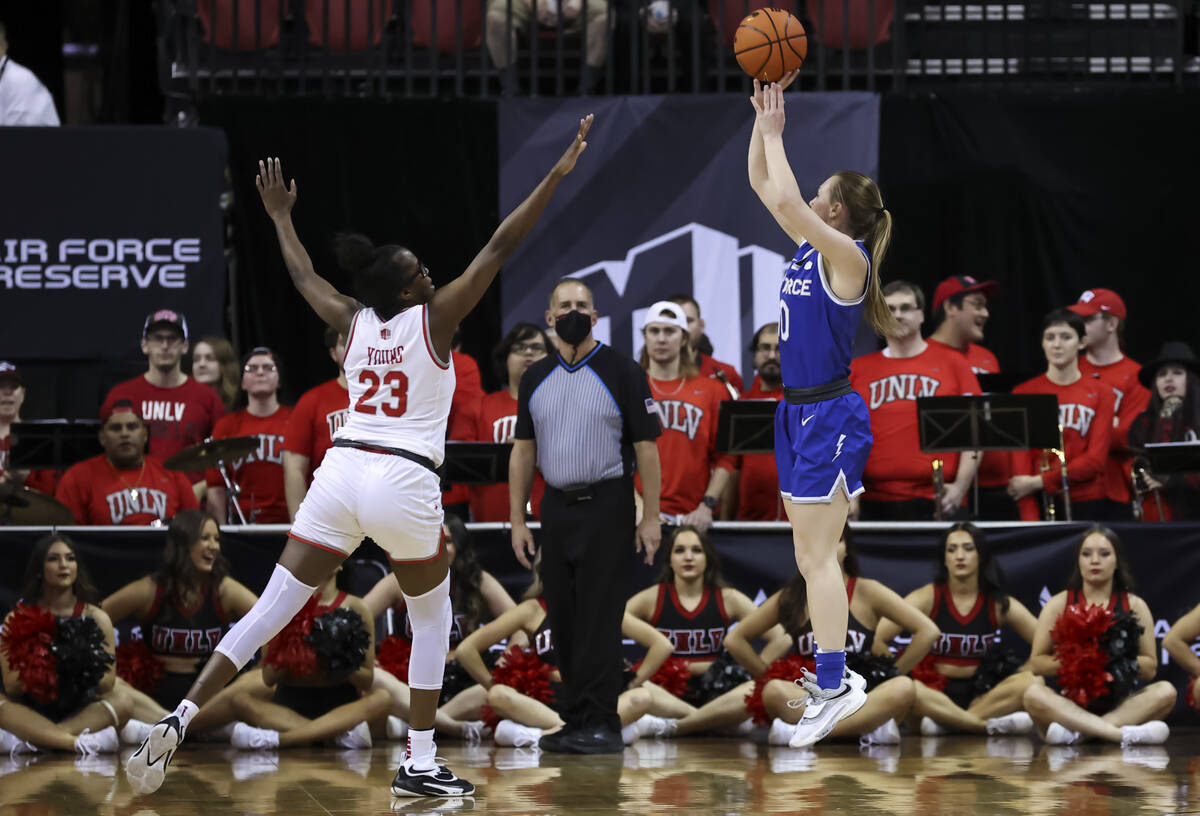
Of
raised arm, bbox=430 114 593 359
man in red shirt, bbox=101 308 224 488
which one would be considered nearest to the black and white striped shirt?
raised arm, bbox=430 114 593 359

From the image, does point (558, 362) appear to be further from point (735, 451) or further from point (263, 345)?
point (263, 345)

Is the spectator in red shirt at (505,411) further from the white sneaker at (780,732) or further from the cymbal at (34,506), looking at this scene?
the cymbal at (34,506)

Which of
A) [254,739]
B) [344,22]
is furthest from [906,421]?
[344,22]

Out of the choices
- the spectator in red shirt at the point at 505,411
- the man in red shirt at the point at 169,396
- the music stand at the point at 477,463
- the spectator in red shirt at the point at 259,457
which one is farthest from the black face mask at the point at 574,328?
the man in red shirt at the point at 169,396

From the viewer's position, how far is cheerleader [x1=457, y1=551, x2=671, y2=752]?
875cm

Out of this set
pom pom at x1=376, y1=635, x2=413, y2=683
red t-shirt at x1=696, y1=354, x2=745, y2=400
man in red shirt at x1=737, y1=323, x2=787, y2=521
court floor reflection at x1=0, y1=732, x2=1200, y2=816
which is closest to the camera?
court floor reflection at x1=0, y1=732, x2=1200, y2=816

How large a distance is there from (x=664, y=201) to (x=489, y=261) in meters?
5.72

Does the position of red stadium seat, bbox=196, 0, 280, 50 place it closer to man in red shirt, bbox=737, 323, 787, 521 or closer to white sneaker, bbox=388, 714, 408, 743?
man in red shirt, bbox=737, 323, 787, 521

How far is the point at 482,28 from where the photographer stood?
12141mm

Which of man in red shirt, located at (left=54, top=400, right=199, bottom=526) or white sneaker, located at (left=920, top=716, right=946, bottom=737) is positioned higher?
man in red shirt, located at (left=54, top=400, right=199, bottom=526)

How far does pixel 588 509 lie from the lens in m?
8.24

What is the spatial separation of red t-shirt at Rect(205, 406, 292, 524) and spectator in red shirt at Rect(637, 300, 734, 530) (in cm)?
228

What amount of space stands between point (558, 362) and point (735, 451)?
50.9 inches

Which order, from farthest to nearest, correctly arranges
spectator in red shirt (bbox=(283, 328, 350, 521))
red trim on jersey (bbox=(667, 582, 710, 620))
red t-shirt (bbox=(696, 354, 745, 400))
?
red t-shirt (bbox=(696, 354, 745, 400)) → spectator in red shirt (bbox=(283, 328, 350, 521)) → red trim on jersey (bbox=(667, 582, 710, 620))
